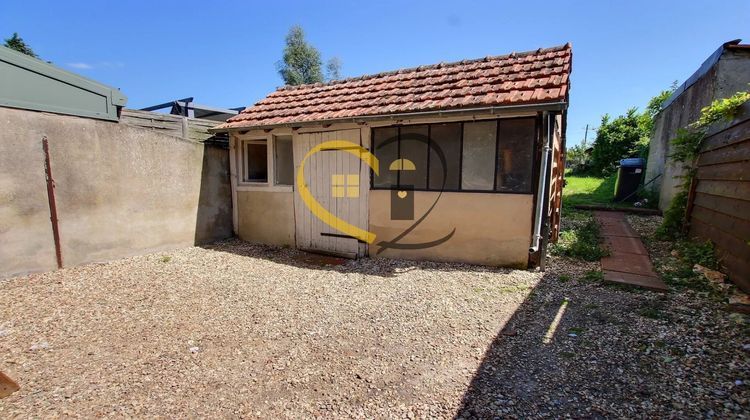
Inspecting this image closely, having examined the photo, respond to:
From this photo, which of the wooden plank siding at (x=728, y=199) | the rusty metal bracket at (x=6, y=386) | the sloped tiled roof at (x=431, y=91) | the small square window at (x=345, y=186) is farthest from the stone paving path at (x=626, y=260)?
the rusty metal bracket at (x=6, y=386)

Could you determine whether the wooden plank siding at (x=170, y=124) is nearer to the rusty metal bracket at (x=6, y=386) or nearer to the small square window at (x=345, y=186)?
the small square window at (x=345, y=186)

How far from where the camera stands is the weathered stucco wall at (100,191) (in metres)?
4.91

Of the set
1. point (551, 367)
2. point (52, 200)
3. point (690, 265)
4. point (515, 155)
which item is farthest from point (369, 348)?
point (52, 200)

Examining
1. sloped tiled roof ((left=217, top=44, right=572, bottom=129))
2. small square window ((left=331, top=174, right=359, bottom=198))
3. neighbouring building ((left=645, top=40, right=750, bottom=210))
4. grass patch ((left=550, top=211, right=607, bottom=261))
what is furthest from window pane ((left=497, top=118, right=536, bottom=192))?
neighbouring building ((left=645, top=40, right=750, bottom=210))

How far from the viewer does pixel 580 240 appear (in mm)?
6621

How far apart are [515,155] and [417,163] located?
65.7 inches

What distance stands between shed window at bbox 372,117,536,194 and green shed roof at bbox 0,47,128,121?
15.7 ft

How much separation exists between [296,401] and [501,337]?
2.11 m

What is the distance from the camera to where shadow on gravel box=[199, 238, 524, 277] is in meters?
5.64

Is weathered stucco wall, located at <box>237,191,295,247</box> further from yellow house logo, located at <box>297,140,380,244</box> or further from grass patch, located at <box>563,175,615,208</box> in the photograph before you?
grass patch, located at <box>563,175,615,208</box>

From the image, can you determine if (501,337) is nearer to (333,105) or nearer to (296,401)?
(296,401)

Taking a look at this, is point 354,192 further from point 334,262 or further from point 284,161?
point 284,161

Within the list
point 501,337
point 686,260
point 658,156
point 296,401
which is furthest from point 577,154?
point 296,401

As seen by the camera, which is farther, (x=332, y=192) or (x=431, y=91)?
(x=332, y=192)
